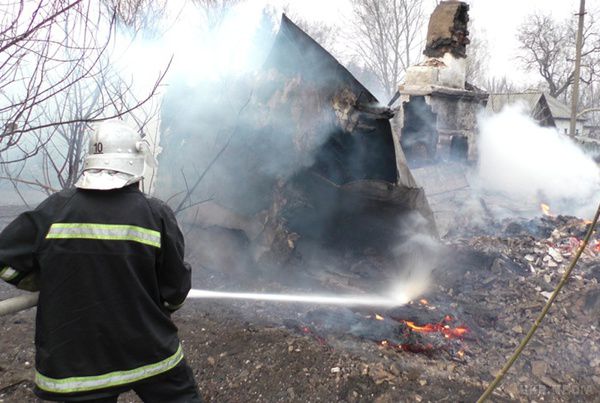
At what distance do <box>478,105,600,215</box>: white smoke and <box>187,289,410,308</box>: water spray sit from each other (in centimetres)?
678

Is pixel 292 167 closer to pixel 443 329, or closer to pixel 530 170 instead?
pixel 443 329

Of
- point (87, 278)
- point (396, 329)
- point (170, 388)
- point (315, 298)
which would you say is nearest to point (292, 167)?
point (315, 298)

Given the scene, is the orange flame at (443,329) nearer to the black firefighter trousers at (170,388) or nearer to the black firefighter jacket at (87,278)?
the black firefighter trousers at (170,388)

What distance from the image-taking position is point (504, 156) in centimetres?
1160

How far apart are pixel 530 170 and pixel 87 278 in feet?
40.7

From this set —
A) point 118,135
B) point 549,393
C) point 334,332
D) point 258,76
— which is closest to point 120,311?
point 118,135

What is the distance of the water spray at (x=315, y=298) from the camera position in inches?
194

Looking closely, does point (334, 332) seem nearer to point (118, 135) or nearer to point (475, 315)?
point (475, 315)

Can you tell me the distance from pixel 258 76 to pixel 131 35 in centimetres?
163

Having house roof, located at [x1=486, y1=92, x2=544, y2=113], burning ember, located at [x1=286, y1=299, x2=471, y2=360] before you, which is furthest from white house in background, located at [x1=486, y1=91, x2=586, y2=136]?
burning ember, located at [x1=286, y1=299, x2=471, y2=360]

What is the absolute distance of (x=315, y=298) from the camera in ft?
16.7

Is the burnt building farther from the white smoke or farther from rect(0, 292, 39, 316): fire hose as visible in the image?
rect(0, 292, 39, 316): fire hose

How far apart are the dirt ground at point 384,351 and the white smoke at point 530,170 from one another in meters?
5.85

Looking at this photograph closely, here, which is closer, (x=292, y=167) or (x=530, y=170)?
(x=292, y=167)
